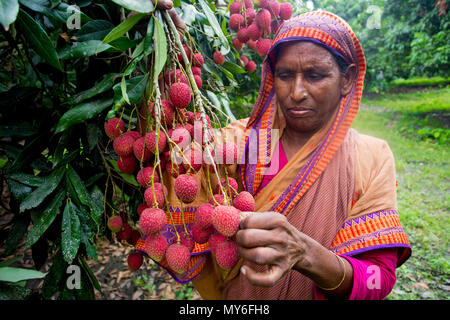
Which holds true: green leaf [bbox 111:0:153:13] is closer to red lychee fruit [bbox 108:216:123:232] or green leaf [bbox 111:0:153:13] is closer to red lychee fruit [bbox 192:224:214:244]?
red lychee fruit [bbox 192:224:214:244]

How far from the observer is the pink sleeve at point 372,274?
31.5 inches

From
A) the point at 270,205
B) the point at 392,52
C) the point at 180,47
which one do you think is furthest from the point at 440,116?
the point at 180,47

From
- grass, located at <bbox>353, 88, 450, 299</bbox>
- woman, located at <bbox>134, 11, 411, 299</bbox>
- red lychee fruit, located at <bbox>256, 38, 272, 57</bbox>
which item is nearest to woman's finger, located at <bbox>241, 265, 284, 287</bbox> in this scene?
woman, located at <bbox>134, 11, 411, 299</bbox>

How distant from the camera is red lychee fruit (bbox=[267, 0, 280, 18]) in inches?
40.2

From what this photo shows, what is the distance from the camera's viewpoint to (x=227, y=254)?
55 centimetres

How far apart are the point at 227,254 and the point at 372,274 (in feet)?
1.70

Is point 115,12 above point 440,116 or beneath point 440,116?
above

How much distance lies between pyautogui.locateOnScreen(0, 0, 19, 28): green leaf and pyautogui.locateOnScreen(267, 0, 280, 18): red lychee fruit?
773mm

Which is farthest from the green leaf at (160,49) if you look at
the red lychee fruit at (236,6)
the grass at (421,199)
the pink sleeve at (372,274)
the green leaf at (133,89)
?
the grass at (421,199)

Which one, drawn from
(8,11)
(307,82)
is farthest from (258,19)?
(8,11)

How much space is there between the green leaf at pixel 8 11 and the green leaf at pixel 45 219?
51cm
